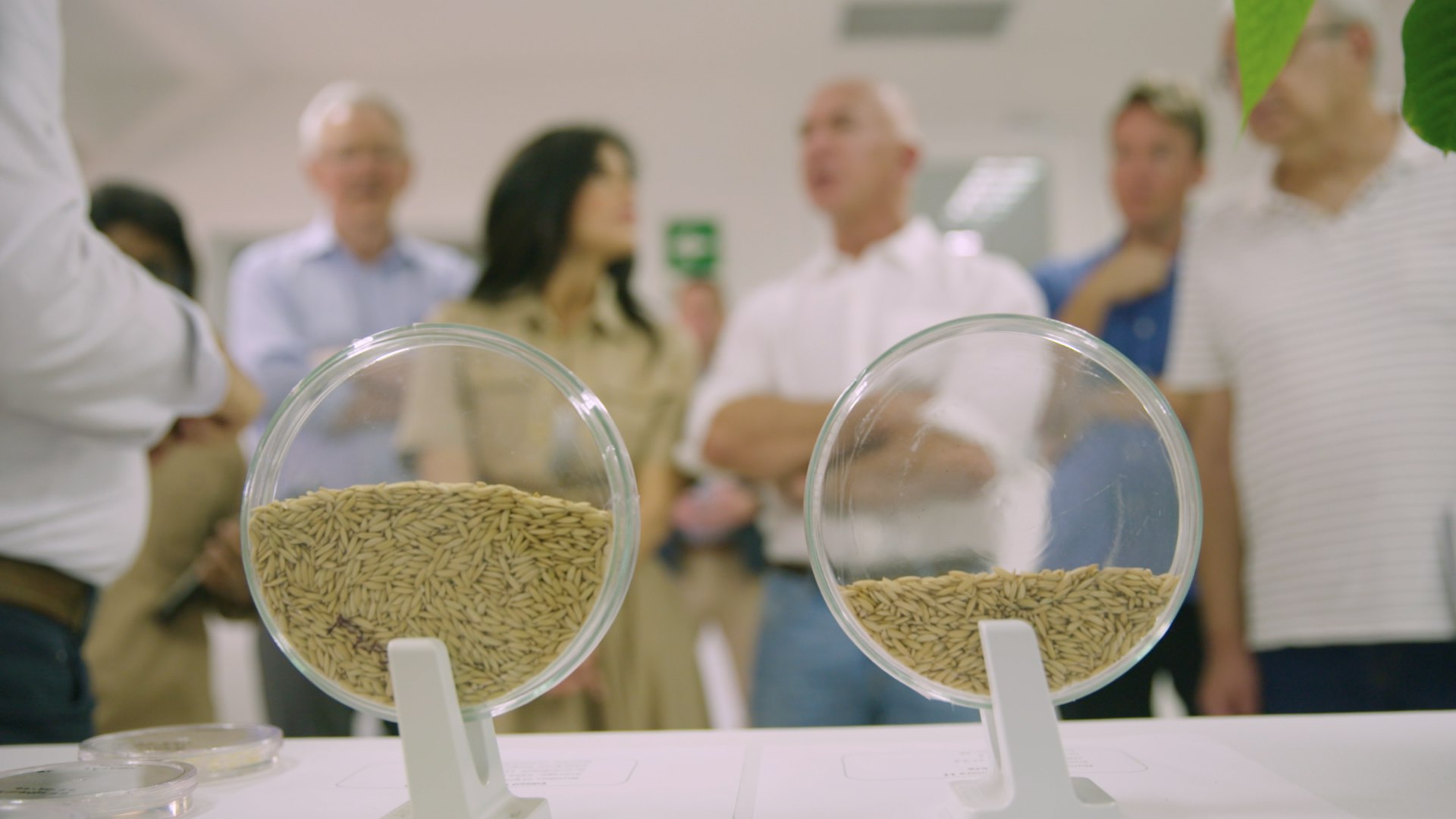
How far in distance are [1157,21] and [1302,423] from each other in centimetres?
364

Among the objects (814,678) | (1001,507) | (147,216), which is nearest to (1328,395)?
(814,678)

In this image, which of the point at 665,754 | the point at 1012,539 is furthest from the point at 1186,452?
the point at 665,754

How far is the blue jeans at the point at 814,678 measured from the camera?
1817 mm

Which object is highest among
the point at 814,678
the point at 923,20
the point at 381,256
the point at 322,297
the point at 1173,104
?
the point at 923,20

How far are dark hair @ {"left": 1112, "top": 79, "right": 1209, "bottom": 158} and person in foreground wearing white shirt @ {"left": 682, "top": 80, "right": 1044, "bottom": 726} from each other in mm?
520

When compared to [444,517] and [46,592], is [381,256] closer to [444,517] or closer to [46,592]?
[46,592]

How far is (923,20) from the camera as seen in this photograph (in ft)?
15.2

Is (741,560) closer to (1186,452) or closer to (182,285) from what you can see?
(182,285)

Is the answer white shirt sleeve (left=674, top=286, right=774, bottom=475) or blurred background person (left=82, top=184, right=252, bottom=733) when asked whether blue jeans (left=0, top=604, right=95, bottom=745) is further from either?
white shirt sleeve (left=674, top=286, right=774, bottom=475)

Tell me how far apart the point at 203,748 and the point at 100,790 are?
5.6 inches

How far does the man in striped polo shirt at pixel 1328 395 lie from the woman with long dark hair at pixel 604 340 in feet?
3.23

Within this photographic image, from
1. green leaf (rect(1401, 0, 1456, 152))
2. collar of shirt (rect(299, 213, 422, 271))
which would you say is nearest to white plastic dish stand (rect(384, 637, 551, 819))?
green leaf (rect(1401, 0, 1456, 152))

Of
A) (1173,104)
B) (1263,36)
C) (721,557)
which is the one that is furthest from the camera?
(721,557)

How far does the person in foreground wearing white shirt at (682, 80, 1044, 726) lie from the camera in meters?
1.86
